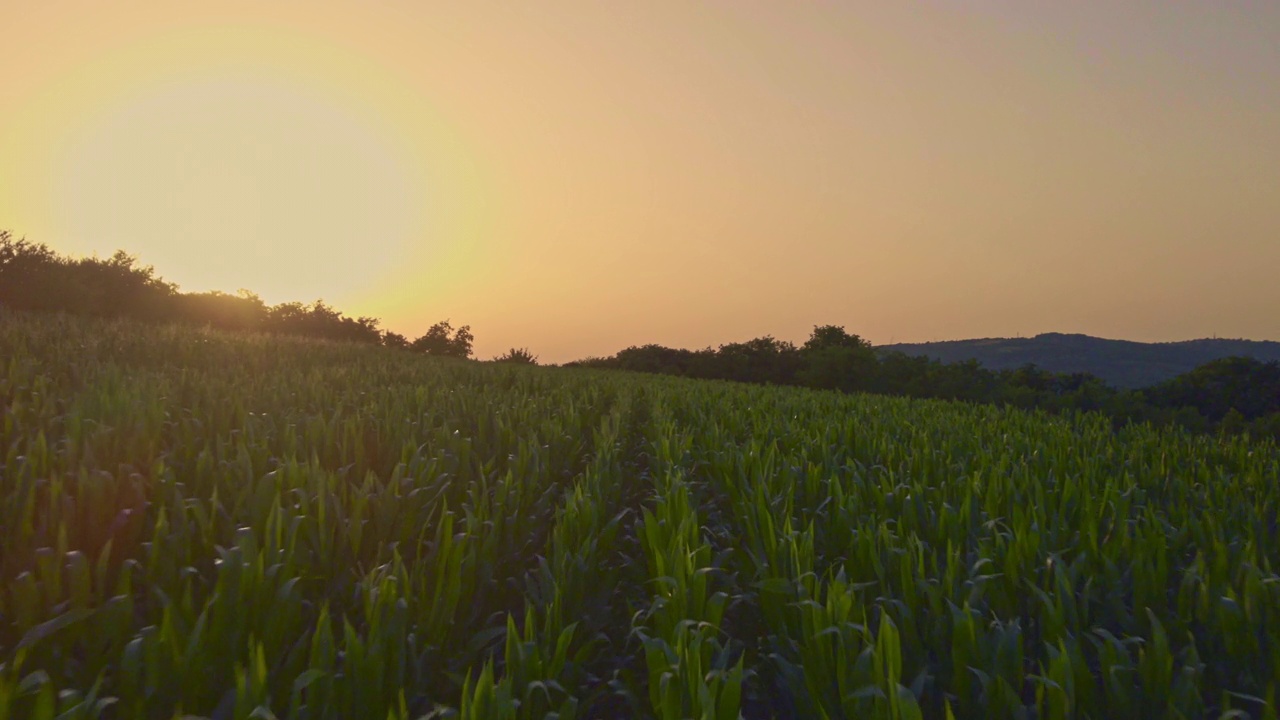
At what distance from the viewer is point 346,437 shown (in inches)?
209

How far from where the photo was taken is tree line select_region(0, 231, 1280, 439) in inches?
851

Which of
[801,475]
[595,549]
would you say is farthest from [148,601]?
[801,475]

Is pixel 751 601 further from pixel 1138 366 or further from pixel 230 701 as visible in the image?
pixel 1138 366

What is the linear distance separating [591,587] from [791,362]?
30798 mm

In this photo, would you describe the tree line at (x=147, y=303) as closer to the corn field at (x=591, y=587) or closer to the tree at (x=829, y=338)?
the tree at (x=829, y=338)

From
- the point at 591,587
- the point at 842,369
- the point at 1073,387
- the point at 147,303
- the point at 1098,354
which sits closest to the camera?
the point at 591,587

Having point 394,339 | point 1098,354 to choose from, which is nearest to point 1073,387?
point 394,339

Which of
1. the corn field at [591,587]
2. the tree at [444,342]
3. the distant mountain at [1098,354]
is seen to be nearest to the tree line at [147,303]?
the tree at [444,342]

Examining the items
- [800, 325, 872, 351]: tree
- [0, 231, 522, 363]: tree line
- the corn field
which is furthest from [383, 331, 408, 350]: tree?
the corn field

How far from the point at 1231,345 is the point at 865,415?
101m

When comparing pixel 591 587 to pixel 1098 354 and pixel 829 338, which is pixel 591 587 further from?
pixel 1098 354

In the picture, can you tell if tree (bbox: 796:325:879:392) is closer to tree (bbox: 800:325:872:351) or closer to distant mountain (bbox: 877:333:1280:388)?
tree (bbox: 800:325:872:351)

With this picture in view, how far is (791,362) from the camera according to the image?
110 ft

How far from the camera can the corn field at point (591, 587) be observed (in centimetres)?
213
